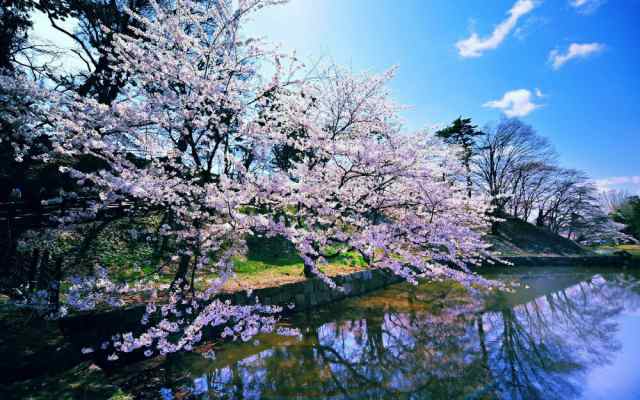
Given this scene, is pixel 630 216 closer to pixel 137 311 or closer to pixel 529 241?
pixel 529 241

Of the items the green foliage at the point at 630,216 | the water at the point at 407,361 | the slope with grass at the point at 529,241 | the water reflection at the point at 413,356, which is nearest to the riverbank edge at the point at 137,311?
the water at the point at 407,361

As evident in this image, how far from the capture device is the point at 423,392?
4.15m

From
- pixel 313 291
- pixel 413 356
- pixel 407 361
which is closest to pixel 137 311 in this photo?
pixel 313 291

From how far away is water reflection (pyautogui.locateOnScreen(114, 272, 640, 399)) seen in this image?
421 centimetres

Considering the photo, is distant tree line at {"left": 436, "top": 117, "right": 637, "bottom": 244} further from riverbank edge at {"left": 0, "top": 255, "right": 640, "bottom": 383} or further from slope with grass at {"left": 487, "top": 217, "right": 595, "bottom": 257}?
riverbank edge at {"left": 0, "top": 255, "right": 640, "bottom": 383}

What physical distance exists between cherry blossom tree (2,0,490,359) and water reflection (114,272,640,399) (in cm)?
57

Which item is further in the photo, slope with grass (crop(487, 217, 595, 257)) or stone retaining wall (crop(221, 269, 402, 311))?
slope with grass (crop(487, 217, 595, 257))

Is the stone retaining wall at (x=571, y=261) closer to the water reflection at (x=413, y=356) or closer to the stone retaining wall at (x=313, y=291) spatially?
Result: the water reflection at (x=413, y=356)

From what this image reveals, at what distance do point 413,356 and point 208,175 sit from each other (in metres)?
4.70

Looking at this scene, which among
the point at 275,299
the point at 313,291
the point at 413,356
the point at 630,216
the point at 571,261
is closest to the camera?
the point at 413,356

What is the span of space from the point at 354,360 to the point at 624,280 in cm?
1536

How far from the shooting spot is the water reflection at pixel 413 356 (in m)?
4.21

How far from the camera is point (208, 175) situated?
4.54m

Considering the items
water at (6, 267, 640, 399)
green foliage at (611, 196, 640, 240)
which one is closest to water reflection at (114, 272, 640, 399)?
water at (6, 267, 640, 399)
